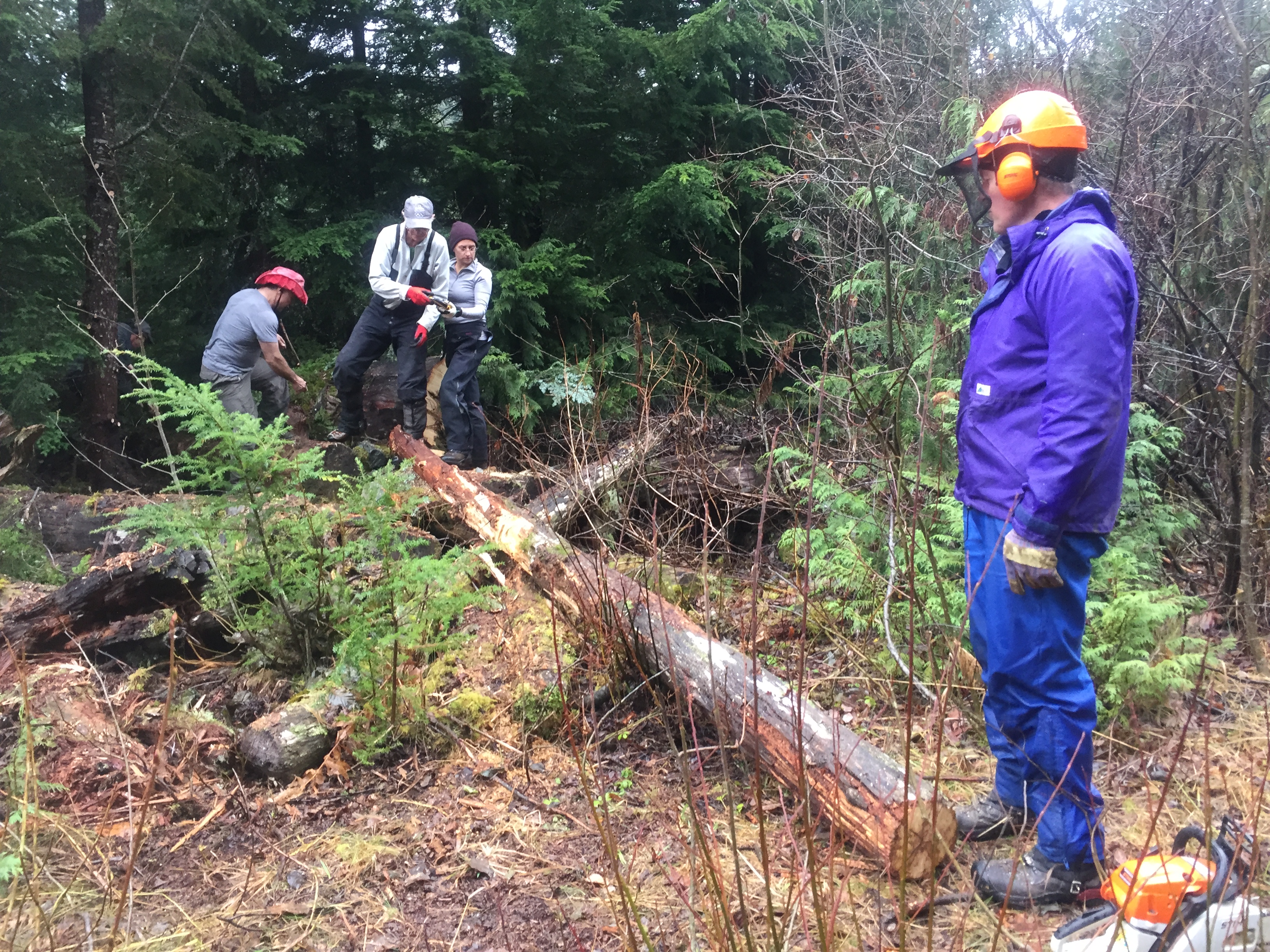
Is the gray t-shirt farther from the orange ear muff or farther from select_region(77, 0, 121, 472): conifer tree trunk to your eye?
the orange ear muff

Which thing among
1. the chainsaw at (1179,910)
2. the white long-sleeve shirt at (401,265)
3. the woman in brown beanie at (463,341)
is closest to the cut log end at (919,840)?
the chainsaw at (1179,910)

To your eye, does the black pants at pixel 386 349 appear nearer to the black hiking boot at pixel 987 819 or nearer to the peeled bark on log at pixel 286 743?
the peeled bark on log at pixel 286 743

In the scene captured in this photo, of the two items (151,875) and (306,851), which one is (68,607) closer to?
(151,875)

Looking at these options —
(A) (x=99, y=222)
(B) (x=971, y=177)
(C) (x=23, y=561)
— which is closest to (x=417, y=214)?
(A) (x=99, y=222)

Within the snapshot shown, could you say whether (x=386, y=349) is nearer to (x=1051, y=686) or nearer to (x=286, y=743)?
(x=286, y=743)

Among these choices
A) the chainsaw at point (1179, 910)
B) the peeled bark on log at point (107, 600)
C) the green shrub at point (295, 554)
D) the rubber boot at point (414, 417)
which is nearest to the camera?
the chainsaw at point (1179, 910)

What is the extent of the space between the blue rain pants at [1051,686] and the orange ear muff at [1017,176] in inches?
41.2

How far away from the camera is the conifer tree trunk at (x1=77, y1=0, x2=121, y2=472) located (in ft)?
23.9

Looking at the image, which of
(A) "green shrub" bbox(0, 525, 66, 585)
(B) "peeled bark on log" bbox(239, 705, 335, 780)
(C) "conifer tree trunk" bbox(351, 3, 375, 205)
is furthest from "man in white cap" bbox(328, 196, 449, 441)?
(B) "peeled bark on log" bbox(239, 705, 335, 780)

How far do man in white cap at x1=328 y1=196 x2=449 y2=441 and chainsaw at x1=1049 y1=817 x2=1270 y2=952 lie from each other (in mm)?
5993

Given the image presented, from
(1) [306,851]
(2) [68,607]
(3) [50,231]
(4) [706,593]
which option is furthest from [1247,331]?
(3) [50,231]

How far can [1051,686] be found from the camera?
247 centimetres

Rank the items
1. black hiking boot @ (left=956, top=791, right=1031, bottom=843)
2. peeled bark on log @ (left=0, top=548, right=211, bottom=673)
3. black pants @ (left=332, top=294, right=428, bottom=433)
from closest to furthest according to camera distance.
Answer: black hiking boot @ (left=956, top=791, right=1031, bottom=843) → peeled bark on log @ (left=0, top=548, right=211, bottom=673) → black pants @ (left=332, top=294, right=428, bottom=433)

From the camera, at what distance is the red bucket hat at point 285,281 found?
22.4 ft
